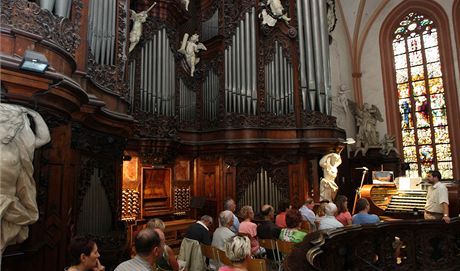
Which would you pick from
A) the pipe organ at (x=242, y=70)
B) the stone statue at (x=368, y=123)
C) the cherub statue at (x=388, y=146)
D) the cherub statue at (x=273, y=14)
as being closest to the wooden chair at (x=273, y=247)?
the pipe organ at (x=242, y=70)

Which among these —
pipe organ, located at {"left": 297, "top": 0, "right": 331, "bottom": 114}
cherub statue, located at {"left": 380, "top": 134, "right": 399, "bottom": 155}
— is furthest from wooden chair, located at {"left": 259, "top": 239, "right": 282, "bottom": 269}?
cherub statue, located at {"left": 380, "top": 134, "right": 399, "bottom": 155}

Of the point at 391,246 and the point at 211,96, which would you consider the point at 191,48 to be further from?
the point at 391,246

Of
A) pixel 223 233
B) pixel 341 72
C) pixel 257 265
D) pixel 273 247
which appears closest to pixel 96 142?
pixel 223 233

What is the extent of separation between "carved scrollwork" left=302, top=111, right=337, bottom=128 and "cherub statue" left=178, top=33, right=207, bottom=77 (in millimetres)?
3372

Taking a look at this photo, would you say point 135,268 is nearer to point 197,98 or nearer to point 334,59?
point 197,98

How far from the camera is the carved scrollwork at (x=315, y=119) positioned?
9.51 m

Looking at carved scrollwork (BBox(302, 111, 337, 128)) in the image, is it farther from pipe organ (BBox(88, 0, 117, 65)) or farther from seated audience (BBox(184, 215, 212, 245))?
seated audience (BBox(184, 215, 212, 245))

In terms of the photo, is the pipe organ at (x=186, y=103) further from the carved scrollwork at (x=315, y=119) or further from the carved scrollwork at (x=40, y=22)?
the carved scrollwork at (x=40, y=22)

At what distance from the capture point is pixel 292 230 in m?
4.82

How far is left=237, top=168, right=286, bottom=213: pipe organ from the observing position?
31.0 feet

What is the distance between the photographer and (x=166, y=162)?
923 cm

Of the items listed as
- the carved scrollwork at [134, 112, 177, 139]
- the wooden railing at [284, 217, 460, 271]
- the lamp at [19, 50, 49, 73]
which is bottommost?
A: the wooden railing at [284, 217, 460, 271]

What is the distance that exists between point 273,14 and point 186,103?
137 inches

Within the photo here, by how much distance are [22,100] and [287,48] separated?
788 cm
